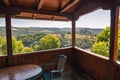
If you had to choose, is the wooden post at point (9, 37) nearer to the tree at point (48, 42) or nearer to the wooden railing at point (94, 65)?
the wooden railing at point (94, 65)

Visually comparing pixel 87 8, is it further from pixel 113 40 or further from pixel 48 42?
pixel 48 42

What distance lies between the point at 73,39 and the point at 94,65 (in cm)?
163

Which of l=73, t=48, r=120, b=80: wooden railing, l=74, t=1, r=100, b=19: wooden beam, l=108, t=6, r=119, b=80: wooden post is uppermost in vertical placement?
l=74, t=1, r=100, b=19: wooden beam

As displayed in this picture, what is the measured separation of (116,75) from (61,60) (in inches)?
57.3

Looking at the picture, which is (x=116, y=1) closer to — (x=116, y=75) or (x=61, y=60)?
(x=116, y=75)

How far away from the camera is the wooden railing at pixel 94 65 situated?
2.67 m

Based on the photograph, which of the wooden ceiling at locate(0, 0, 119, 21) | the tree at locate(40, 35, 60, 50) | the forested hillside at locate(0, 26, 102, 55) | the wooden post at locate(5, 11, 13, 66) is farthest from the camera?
the tree at locate(40, 35, 60, 50)

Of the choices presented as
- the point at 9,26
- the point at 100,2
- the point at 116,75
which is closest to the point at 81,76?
the point at 116,75

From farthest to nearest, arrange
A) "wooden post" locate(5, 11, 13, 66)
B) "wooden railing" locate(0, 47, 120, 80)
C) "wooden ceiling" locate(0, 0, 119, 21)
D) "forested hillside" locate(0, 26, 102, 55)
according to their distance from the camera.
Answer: "forested hillside" locate(0, 26, 102, 55) < "wooden post" locate(5, 11, 13, 66) < "wooden ceiling" locate(0, 0, 119, 21) < "wooden railing" locate(0, 47, 120, 80)

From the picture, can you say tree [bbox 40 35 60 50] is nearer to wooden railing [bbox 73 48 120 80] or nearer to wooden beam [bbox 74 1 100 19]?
wooden railing [bbox 73 48 120 80]

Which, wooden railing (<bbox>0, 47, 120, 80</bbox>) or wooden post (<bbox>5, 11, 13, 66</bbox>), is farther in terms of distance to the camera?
wooden post (<bbox>5, 11, 13, 66</bbox>)

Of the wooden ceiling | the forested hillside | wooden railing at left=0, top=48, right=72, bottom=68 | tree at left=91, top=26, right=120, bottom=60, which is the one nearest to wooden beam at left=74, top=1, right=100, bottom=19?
the wooden ceiling

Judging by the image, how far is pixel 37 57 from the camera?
4.01 meters

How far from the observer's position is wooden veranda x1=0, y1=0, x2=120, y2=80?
2650 millimetres
